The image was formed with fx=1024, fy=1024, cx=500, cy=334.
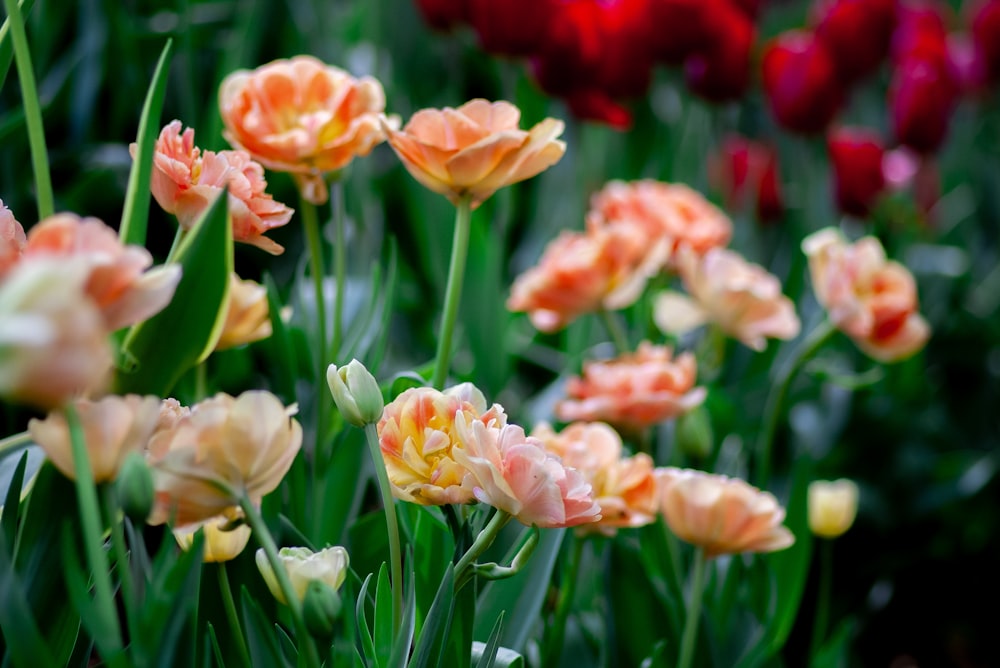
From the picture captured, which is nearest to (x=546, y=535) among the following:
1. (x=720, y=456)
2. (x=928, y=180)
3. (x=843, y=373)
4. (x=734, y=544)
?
(x=734, y=544)

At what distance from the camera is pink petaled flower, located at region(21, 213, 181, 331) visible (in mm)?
237

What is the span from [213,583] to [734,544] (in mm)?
244

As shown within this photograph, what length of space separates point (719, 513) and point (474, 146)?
213 millimetres

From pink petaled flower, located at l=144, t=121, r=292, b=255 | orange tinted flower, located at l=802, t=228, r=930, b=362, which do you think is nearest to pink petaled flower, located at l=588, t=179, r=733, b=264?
orange tinted flower, located at l=802, t=228, r=930, b=362

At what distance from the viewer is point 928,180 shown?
1.42m

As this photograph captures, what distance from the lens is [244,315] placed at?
0.47 meters

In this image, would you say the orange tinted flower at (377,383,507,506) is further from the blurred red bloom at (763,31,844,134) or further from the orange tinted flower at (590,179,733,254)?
the blurred red bloom at (763,31,844,134)

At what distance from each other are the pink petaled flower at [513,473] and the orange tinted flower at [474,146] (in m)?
0.12

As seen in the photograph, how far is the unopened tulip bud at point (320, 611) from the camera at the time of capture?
0.29m

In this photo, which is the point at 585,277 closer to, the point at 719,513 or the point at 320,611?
the point at 719,513

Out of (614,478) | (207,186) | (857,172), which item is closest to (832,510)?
(614,478)

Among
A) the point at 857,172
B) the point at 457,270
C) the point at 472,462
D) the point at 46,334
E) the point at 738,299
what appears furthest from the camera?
the point at 857,172

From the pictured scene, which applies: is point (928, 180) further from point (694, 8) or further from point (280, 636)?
point (280, 636)

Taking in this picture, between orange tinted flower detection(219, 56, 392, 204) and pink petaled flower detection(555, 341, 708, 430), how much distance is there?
229 millimetres
